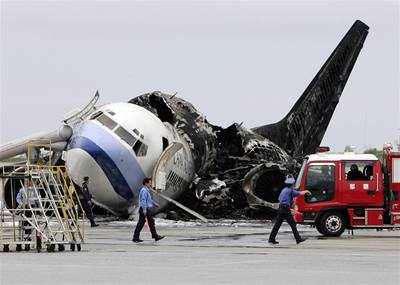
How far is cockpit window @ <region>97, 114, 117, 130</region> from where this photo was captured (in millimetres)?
31875

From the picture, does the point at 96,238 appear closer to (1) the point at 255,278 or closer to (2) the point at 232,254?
(2) the point at 232,254

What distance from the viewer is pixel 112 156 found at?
3119 cm

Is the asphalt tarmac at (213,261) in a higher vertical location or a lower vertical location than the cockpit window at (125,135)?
lower

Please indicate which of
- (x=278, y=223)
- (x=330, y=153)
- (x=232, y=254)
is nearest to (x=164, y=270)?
(x=232, y=254)

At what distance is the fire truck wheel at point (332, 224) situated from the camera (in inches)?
1003

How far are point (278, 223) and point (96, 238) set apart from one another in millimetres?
4718

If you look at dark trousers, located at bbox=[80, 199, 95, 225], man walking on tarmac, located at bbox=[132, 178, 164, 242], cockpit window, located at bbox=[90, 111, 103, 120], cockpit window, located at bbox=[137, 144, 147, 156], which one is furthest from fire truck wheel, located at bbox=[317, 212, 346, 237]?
A: cockpit window, located at bbox=[90, 111, 103, 120]

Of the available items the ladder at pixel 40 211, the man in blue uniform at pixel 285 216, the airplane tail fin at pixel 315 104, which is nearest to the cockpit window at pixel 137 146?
the man in blue uniform at pixel 285 216

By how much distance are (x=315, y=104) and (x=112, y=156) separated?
12844 mm

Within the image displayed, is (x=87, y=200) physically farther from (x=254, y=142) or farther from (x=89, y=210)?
(x=254, y=142)

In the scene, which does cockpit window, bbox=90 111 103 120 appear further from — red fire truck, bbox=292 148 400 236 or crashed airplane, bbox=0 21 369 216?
red fire truck, bbox=292 148 400 236

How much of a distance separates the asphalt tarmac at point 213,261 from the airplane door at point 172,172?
5.60 meters

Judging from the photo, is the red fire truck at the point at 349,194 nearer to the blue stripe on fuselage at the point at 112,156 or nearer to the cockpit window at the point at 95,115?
the blue stripe on fuselage at the point at 112,156

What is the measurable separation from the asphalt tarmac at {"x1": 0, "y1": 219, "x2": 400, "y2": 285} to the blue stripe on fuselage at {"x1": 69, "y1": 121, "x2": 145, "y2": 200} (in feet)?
15.8
